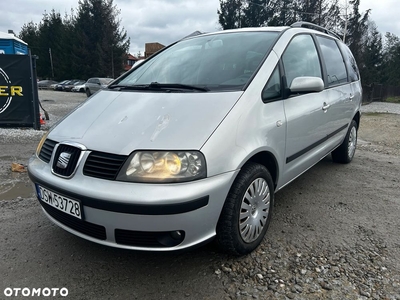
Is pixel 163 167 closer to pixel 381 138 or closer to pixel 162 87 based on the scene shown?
pixel 162 87

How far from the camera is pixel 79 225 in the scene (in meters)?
2.04

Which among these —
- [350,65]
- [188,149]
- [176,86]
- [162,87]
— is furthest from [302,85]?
[350,65]

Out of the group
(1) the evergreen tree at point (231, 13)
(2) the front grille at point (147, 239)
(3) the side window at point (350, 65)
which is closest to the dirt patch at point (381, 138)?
(3) the side window at point (350, 65)

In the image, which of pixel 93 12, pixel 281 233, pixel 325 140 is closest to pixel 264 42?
pixel 325 140

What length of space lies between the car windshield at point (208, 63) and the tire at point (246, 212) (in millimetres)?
689

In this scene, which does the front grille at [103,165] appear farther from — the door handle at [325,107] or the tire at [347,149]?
the tire at [347,149]

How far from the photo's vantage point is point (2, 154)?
5133 mm

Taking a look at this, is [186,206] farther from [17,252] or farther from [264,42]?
[264,42]

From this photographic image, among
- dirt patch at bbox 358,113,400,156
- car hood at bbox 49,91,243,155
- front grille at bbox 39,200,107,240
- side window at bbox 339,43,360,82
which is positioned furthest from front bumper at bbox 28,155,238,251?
dirt patch at bbox 358,113,400,156

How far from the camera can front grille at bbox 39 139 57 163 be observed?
88.2 inches

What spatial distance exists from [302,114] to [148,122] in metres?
1.47

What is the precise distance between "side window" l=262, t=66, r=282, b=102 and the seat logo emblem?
1.45 meters

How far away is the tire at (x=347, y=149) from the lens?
456 cm

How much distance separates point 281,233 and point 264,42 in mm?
1675
